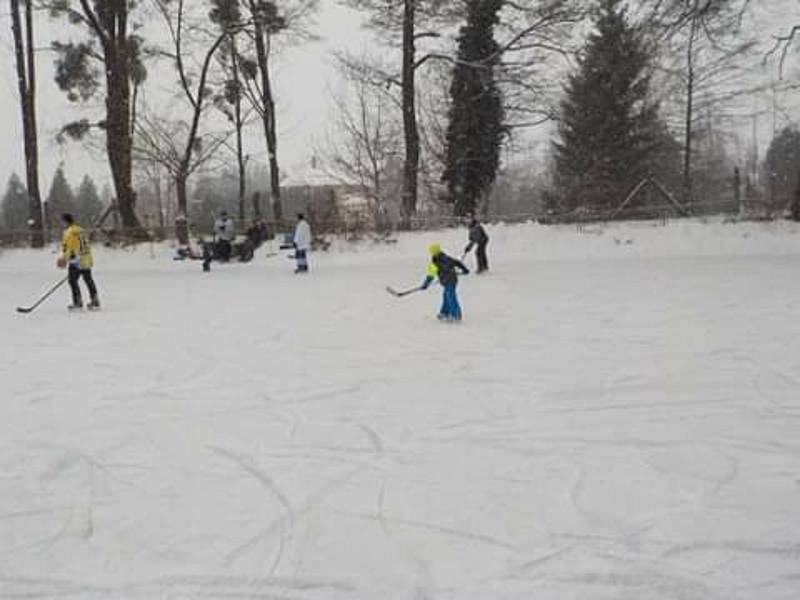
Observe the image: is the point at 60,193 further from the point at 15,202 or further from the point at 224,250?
the point at 224,250

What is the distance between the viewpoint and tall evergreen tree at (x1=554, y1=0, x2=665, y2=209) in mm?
29812

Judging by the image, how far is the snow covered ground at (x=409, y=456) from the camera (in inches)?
119

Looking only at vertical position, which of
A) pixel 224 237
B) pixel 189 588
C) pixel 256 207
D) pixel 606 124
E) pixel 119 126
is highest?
pixel 606 124

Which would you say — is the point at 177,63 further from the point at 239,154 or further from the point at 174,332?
the point at 174,332

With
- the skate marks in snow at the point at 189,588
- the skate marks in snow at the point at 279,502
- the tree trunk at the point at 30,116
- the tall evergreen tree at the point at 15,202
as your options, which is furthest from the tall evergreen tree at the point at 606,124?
the tall evergreen tree at the point at 15,202

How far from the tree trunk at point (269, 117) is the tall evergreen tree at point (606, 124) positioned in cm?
1268

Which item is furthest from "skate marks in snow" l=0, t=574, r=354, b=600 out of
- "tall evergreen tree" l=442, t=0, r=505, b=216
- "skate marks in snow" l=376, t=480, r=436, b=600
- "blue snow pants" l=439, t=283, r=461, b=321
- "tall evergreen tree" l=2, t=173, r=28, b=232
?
"tall evergreen tree" l=2, t=173, r=28, b=232

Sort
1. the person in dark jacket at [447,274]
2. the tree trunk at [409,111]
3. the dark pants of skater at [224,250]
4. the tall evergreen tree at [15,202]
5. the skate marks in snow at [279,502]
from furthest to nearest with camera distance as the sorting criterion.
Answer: the tall evergreen tree at [15,202] → the tree trunk at [409,111] → the dark pants of skater at [224,250] → the person in dark jacket at [447,274] → the skate marks in snow at [279,502]

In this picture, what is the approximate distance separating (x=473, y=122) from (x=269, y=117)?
25.6 feet

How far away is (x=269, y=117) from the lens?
2531 cm

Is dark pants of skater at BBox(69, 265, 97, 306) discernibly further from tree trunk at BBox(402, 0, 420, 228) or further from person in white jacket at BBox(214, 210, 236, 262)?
tree trunk at BBox(402, 0, 420, 228)

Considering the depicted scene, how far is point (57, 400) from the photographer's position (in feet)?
19.3

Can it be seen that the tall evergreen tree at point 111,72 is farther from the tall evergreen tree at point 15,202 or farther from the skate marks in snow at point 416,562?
the tall evergreen tree at point 15,202

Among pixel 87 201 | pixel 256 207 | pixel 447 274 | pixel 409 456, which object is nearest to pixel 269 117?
pixel 256 207
